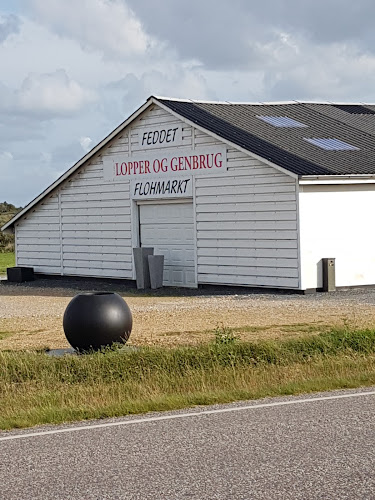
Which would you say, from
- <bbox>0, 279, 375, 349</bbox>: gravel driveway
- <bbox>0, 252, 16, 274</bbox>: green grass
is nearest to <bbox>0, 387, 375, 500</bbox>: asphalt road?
<bbox>0, 279, 375, 349</bbox>: gravel driveway

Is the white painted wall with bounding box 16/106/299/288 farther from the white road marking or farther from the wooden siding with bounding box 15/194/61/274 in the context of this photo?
the white road marking

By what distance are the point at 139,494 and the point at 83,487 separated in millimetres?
455

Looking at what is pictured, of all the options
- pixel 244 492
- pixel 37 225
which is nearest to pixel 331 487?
pixel 244 492

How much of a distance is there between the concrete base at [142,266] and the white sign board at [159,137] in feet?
9.85

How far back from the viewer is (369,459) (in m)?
7.36

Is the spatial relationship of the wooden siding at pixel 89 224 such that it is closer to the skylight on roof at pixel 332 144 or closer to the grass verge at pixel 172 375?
the skylight on roof at pixel 332 144

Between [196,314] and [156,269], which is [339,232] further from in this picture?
Answer: [156,269]

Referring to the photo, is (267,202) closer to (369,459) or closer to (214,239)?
(214,239)

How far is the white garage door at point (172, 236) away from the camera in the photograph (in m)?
27.0

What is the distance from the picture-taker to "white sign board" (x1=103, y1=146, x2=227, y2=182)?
25.8 metres

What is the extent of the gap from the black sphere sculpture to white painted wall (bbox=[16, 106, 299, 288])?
401 inches

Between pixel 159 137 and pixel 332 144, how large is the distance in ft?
16.1

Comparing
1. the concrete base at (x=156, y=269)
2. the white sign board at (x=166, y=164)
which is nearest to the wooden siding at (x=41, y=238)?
the white sign board at (x=166, y=164)

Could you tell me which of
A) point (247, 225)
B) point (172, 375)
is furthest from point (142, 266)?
point (172, 375)
